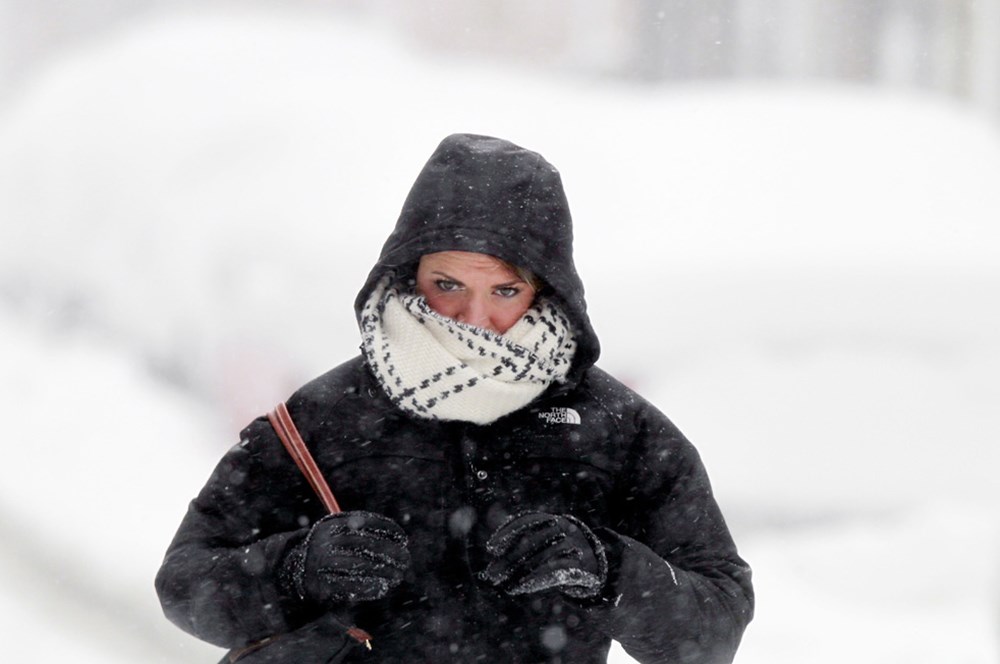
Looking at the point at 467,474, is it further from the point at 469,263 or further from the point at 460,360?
the point at 469,263

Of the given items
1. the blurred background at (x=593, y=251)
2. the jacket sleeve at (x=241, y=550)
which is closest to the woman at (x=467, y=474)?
the jacket sleeve at (x=241, y=550)

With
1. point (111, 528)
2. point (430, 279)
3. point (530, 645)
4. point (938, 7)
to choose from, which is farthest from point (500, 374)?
point (938, 7)

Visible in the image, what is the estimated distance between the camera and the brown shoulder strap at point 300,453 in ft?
6.89

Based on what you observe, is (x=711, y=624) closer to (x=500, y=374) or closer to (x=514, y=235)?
(x=500, y=374)

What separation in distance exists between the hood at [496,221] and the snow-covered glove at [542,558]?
0.32 metres

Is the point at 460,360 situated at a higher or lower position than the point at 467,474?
higher

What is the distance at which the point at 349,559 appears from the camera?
1.92 meters

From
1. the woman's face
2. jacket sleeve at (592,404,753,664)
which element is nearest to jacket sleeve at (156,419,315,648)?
the woman's face

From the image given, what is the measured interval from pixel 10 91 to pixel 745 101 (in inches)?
173

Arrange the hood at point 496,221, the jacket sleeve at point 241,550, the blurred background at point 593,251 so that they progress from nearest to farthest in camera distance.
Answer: the jacket sleeve at point 241,550 → the hood at point 496,221 → the blurred background at point 593,251

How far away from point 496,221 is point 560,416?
0.99 ft

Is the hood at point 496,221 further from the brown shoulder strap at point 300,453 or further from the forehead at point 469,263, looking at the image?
the brown shoulder strap at point 300,453

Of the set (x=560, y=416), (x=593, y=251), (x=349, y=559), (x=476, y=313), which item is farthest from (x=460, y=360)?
(x=593, y=251)

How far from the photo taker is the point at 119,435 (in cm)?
625
